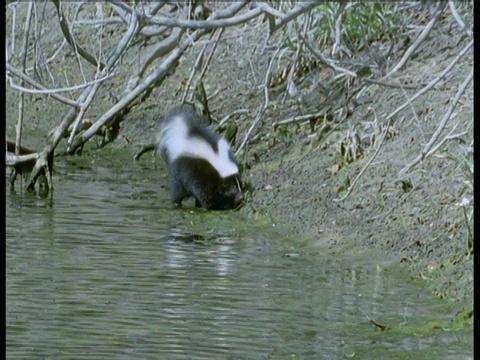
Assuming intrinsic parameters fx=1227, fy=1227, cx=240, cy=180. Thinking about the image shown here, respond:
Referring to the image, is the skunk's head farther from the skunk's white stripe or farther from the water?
the water

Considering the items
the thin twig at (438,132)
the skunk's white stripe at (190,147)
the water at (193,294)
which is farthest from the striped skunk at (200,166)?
the thin twig at (438,132)

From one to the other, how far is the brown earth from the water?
249 mm

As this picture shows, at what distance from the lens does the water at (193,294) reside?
237 inches

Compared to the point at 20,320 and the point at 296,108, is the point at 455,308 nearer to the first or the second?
the point at 20,320

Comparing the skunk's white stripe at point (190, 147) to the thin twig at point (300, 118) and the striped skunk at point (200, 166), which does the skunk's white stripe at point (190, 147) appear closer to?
the striped skunk at point (200, 166)

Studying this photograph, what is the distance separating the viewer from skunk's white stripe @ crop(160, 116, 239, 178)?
10.6 meters

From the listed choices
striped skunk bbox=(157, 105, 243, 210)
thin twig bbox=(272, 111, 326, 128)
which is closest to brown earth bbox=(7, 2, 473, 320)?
thin twig bbox=(272, 111, 326, 128)

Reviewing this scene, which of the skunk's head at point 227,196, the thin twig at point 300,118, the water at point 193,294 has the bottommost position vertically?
the water at point 193,294

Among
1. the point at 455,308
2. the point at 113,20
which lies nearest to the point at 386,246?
the point at 455,308

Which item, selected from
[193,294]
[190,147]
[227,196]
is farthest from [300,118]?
[193,294]

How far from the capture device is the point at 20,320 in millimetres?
6402

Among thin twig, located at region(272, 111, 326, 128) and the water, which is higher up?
thin twig, located at region(272, 111, 326, 128)

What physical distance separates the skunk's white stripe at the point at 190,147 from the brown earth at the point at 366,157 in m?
0.33

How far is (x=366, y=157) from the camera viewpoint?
10.2 m
